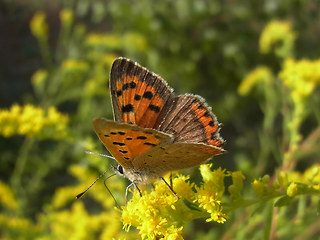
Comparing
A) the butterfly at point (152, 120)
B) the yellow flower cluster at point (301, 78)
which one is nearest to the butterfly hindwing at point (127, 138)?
the butterfly at point (152, 120)

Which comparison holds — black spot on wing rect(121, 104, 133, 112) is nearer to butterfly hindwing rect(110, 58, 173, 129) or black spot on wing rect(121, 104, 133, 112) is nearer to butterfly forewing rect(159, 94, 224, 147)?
butterfly hindwing rect(110, 58, 173, 129)

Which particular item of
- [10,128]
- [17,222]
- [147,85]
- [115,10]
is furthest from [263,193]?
[115,10]

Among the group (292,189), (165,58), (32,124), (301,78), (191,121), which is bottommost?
(292,189)

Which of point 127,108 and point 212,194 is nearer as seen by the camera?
point 212,194

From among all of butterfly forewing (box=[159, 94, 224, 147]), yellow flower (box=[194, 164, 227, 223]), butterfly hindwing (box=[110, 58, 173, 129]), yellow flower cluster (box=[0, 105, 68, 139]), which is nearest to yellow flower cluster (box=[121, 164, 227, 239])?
yellow flower (box=[194, 164, 227, 223])

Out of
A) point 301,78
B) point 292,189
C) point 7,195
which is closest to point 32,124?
point 7,195

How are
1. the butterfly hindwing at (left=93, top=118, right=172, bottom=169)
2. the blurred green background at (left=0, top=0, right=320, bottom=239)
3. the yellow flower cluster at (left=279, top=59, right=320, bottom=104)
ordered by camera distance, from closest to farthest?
the butterfly hindwing at (left=93, top=118, right=172, bottom=169)
the yellow flower cluster at (left=279, top=59, right=320, bottom=104)
the blurred green background at (left=0, top=0, right=320, bottom=239)

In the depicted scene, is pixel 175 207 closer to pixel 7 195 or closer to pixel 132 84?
pixel 132 84

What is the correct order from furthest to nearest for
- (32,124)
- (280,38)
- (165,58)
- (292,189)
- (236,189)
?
(165,58)
(280,38)
(32,124)
(236,189)
(292,189)
